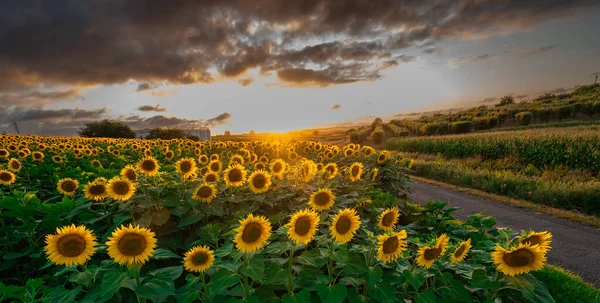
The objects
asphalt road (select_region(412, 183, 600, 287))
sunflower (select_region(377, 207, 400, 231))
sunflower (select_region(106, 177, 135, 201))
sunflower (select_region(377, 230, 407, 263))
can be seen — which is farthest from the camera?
asphalt road (select_region(412, 183, 600, 287))

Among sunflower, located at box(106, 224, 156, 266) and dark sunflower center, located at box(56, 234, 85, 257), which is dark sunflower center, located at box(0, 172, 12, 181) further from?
sunflower, located at box(106, 224, 156, 266)

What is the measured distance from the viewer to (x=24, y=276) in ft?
14.0

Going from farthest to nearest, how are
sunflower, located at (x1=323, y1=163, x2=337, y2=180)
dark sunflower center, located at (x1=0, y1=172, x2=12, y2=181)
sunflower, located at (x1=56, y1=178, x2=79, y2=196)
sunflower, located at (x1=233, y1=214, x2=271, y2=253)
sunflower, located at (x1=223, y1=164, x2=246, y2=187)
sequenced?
dark sunflower center, located at (x1=0, y1=172, x2=12, y2=181) → sunflower, located at (x1=323, y1=163, x2=337, y2=180) → sunflower, located at (x1=56, y1=178, x2=79, y2=196) → sunflower, located at (x1=223, y1=164, x2=246, y2=187) → sunflower, located at (x1=233, y1=214, x2=271, y2=253)

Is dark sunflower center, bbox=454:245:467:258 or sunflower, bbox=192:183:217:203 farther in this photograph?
sunflower, bbox=192:183:217:203

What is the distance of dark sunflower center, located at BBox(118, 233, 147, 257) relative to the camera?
84.2 inches

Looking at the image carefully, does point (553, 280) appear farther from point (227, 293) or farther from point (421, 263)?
point (227, 293)

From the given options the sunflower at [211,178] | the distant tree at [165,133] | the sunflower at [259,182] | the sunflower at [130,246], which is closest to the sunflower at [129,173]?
the sunflower at [211,178]

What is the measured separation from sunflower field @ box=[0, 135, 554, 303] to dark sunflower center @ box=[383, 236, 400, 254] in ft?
0.06

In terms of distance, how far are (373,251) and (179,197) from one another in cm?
247

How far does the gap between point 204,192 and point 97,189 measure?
1.28 meters

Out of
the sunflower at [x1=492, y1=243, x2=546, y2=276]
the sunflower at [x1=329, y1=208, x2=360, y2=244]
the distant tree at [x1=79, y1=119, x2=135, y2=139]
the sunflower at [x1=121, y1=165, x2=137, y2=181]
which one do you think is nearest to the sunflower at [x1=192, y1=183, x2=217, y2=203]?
the sunflower at [x1=121, y1=165, x2=137, y2=181]

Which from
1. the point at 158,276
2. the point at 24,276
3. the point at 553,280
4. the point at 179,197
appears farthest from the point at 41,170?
the point at 553,280

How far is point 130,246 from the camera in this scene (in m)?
2.14

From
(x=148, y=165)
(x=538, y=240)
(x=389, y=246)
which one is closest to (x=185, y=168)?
(x=148, y=165)
